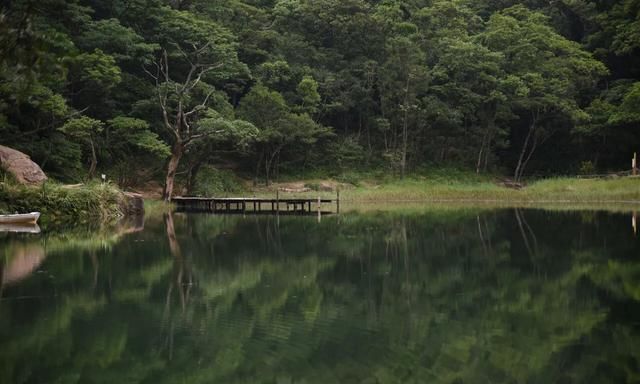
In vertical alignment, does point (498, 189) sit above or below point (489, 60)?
below

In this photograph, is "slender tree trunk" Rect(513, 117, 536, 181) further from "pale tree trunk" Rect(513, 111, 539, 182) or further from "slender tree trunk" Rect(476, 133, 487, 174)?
"slender tree trunk" Rect(476, 133, 487, 174)

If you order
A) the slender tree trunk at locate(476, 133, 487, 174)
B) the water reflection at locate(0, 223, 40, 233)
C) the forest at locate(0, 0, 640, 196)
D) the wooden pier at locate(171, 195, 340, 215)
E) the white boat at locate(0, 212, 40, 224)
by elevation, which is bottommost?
the wooden pier at locate(171, 195, 340, 215)

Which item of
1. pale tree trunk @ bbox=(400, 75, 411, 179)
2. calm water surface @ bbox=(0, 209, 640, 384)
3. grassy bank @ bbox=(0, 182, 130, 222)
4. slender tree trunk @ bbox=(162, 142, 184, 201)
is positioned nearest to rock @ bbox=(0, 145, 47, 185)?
grassy bank @ bbox=(0, 182, 130, 222)

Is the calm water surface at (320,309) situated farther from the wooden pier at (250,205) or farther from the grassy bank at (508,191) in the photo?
the grassy bank at (508,191)

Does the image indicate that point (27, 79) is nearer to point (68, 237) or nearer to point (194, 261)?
point (194, 261)

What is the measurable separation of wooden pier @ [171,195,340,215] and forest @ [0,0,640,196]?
4.34 feet

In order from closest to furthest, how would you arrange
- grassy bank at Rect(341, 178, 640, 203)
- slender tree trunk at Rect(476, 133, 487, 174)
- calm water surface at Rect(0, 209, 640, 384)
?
calm water surface at Rect(0, 209, 640, 384) → grassy bank at Rect(341, 178, 640, 203) → slender tree trunk at Rect(476, 133, 487, 174)

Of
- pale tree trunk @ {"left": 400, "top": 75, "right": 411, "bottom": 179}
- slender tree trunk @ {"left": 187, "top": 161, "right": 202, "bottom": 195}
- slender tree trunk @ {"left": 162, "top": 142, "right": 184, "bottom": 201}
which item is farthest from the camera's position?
pale tree trunk @ {"left": 400, "top": 75, "right": 411, "bottom": 179}

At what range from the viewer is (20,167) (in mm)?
26625

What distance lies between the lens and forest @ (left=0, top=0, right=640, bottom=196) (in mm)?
37281

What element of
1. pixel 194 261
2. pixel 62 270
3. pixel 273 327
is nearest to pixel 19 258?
pixel 62 270

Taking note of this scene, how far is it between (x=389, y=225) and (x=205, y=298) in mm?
14393

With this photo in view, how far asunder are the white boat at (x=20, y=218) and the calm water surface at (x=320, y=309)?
3208mm

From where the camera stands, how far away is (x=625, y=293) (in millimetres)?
11898
